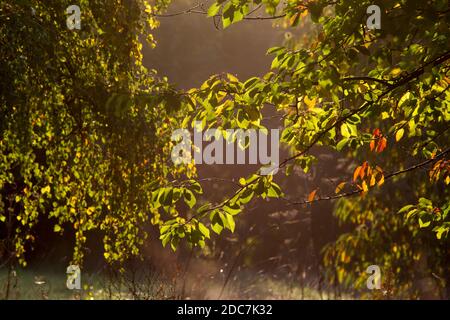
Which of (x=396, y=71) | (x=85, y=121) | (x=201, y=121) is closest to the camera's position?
(x=201, y=121)

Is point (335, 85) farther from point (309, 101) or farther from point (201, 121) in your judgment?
point (201, 121)

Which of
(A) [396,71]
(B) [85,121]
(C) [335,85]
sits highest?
(B) [85,121]

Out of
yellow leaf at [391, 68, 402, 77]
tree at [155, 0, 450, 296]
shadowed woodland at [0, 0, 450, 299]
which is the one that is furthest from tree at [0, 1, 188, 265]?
yellow leaf at [391, 68, 402, 77]

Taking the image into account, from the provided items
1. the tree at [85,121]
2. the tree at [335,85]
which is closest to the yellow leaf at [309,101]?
the tree at [335,85]

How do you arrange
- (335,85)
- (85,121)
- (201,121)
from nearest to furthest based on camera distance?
(335,85) < (201,121) < (85,121)

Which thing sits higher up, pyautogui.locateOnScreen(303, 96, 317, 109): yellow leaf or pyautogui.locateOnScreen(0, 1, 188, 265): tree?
pyautogui.locateOnScreen(0, 1, 188, 265): tree

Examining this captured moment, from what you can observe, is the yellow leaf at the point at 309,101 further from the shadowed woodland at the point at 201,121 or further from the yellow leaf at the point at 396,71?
the yellow leaf at the point at 396,71

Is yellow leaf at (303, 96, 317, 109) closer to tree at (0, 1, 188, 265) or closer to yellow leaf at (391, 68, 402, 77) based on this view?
yellow leaf at (391, 68, 402, 77)

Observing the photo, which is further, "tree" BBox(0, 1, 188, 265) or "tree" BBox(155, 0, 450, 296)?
"tree" BBox(0, 1, 188, 265)

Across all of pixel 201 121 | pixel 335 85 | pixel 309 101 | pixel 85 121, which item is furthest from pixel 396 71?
pixel 85 121

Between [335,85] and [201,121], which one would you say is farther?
[201,121]
